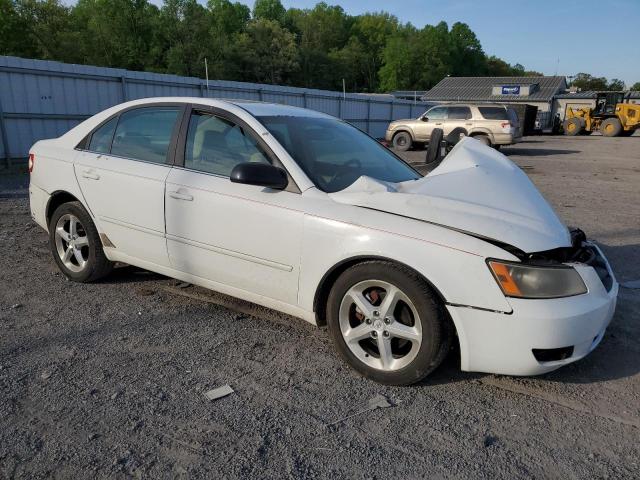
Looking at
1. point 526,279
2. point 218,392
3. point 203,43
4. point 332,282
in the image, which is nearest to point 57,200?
point 218,392

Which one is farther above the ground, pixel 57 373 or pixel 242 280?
pixel 242 280

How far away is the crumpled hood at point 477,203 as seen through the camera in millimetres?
2648

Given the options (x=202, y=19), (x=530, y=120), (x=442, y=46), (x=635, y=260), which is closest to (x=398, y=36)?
(x=442, y=46)

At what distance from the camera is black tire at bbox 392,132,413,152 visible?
18.9m

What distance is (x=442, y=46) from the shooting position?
328 ft

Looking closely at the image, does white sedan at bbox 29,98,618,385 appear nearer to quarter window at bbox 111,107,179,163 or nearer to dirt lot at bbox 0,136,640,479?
quarter window at bbox 111,107,179,163

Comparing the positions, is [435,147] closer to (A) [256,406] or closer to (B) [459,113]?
(A) [256,406]

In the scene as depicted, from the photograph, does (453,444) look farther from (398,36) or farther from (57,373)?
(398,36)

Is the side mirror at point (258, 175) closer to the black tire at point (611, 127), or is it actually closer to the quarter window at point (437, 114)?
the quarter window at point (437, 114)

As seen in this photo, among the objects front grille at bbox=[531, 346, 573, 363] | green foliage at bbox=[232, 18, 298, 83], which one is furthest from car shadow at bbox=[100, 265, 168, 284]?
green foliage at bbox=[232, 18, 298, 83]

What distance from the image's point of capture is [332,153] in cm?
361

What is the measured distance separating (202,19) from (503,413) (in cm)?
6908

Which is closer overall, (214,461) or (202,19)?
(214,461)

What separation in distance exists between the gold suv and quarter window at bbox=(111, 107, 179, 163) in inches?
562
